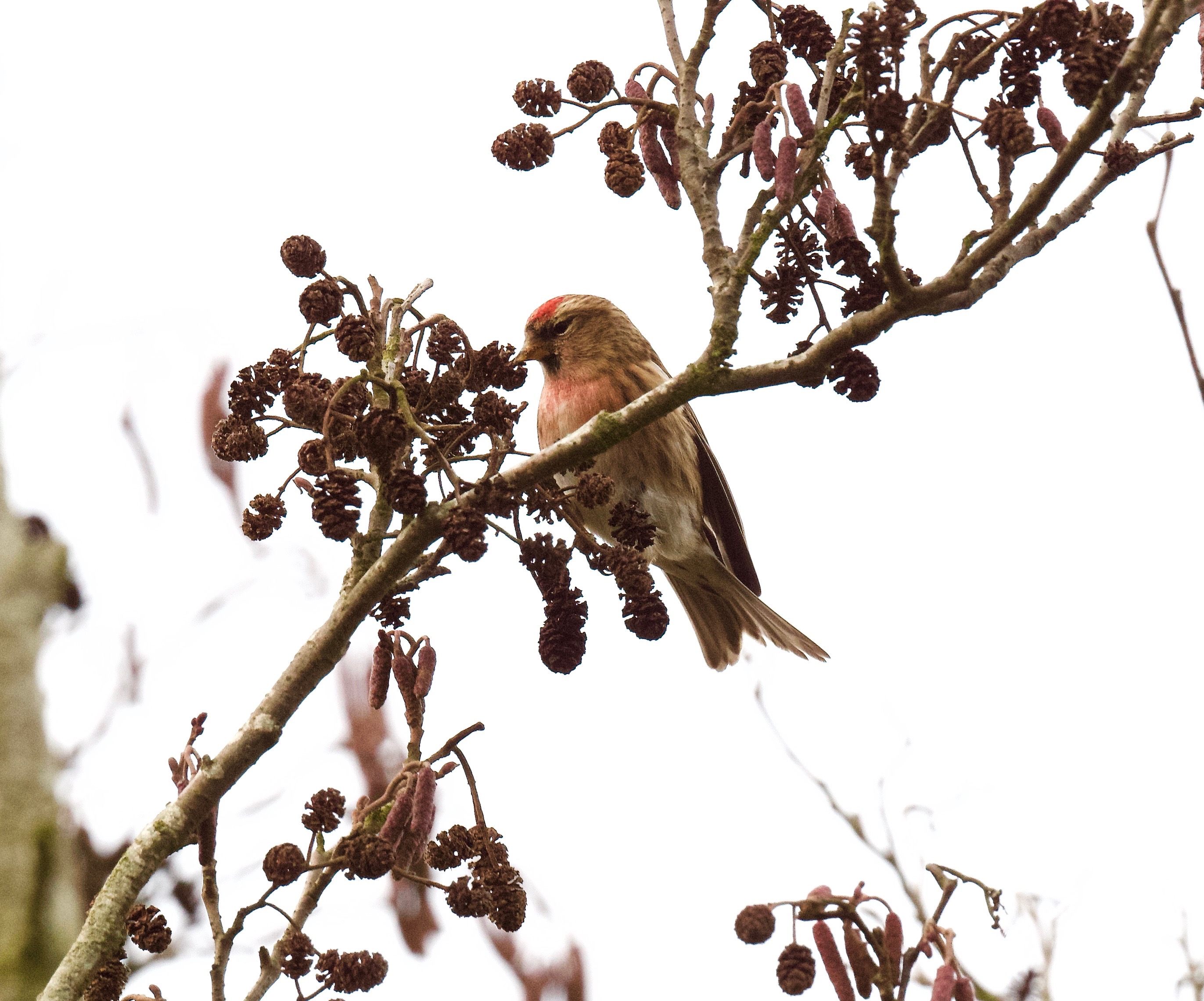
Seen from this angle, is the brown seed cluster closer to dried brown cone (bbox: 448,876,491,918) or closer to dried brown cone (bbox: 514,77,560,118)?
dried brown cone (bbox: 448,876,491,918)

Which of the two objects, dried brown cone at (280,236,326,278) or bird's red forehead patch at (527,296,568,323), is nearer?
dried brown cone at (280,236,326,278)

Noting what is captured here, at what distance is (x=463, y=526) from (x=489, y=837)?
1.56 feet

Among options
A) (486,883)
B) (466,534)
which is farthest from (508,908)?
(466,534)

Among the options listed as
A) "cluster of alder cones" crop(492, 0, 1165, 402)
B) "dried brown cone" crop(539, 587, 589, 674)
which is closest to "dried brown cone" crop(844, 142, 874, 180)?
"cluster of alder cones" crop(492, 0, 1165, 402)

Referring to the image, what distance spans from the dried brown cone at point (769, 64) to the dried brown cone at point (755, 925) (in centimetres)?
134

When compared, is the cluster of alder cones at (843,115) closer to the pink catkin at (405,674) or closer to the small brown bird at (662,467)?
the pink catkin at (405,674)

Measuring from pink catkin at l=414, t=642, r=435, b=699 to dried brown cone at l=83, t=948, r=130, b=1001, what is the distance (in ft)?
1.87

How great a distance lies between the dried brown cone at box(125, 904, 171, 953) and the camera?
6.82ft

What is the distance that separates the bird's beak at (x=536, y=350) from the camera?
15.8 ft

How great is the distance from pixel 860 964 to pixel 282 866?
0.87 m

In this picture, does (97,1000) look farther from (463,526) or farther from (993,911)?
(993,911)

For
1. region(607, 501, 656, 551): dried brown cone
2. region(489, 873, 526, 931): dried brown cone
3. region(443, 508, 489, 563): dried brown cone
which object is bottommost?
region(489, 873, 526, 931): dried brown cone

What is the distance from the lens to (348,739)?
334 cm

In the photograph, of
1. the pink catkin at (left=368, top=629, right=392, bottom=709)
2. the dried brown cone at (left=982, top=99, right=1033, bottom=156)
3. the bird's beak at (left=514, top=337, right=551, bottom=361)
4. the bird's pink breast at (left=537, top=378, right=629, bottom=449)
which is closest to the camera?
the dried brown cone at (left=982, top=99, right=1033, bottom=156)
